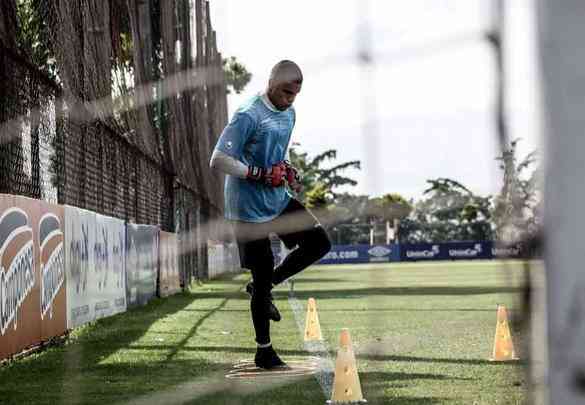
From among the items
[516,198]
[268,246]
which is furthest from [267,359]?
[516,198]

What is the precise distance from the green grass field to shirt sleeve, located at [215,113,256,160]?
128cm

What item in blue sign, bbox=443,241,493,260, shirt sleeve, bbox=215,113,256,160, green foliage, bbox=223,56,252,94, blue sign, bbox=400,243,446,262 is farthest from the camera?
blue sign, bbox=400,243,446,262

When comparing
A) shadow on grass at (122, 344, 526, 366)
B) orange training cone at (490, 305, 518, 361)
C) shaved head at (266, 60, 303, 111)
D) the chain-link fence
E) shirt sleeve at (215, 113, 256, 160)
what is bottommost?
shadow on grass at (122, 344, 526, 366)

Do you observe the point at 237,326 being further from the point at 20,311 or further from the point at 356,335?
the point at 20,311

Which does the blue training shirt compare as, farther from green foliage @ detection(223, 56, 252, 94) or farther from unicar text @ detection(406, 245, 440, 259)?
unicar text @ detection(406, 245, 440, 259)

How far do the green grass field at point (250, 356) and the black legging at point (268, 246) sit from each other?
478mm

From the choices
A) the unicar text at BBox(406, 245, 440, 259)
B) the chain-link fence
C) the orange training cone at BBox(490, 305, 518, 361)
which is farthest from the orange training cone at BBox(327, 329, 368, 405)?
the unicar text at BBox(406, 245, 440, 259)

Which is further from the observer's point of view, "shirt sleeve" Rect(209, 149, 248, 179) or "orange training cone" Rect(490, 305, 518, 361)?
"orange training cone" Rect(490, 305, 518, 361)

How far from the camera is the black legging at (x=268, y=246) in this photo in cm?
695

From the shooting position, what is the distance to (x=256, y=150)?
6926mm

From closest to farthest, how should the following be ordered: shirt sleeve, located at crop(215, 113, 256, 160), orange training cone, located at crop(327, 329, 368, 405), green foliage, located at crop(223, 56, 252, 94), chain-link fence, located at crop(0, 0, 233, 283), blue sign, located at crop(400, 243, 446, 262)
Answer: orange training cone, located at crop(327, 329, 368, 405) → shirt sleeve, located at crop(215, 113, 256, 160) → chain-link fence, located at crop(0, 0, 233, 283) → green foliage, located at crop(223, 56, 252, 94) → blue sign, located at crop(400, 243, 446, 262)

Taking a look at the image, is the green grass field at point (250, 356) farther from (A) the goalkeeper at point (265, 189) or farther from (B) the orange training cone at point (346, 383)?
(A) the goalkeeper at point (265, 189)

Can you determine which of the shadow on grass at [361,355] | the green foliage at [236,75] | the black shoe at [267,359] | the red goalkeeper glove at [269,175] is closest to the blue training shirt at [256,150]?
the red goalkeeper glove at [269,175]

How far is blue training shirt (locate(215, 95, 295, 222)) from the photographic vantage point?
6.84 meters
